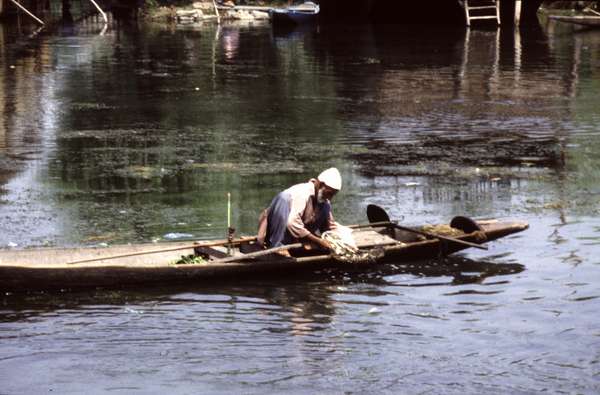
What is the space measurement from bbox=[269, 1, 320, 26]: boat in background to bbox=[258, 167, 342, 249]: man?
118 ft

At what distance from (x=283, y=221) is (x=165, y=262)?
127cm

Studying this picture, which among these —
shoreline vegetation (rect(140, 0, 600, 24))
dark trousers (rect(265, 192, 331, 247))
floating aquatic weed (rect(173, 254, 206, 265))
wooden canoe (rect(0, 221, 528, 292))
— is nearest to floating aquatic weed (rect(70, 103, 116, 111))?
wooden canoe (rect(0, 221, 528, 292))

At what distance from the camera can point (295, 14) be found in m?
47.0

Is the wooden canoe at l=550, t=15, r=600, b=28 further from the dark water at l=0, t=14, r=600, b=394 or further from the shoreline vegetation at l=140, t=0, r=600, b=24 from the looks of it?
the dark water at l=0, t=14, r=600, b=394

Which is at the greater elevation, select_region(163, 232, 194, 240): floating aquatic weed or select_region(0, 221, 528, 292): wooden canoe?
select_region(0, 221, 528, 292): wooden canoe

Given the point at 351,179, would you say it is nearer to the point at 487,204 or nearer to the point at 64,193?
the point at 487,204

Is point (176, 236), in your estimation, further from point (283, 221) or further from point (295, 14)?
point (295, 14)

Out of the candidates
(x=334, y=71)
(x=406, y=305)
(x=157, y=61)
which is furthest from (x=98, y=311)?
(x=157, y=61)

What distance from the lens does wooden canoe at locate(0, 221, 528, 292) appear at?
→ 10086mm

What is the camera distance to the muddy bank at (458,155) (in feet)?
52.2

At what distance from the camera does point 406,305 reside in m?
10.3

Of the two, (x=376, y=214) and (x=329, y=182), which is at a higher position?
(x=329, y=182)

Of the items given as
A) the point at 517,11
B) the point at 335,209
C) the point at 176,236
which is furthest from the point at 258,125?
the point at 517,11

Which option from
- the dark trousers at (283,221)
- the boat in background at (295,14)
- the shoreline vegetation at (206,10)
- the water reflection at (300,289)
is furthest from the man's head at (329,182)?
the shoreline vegetation at (206,10)
